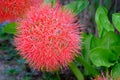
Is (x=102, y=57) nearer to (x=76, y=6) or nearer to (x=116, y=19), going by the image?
(x=116, y=19)

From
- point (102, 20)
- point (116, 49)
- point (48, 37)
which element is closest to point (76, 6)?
point (102, 20)

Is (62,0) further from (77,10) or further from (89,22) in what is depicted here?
(77,10)

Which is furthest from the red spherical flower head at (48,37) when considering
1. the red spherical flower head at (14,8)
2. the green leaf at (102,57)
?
the green leaf at (102,57)

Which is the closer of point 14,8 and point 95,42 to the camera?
point 14,8

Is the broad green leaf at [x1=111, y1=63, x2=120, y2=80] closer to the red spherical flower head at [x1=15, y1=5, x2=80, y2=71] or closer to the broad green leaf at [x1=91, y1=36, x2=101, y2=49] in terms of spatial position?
the broad green leaf at [x1=91, y1=36, x2=101, y2=49]

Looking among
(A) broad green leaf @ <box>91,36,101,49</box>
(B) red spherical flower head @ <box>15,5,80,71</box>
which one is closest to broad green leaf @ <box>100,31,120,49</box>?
A: (A) broad green leaf @ <box>91,36,101,49</box>

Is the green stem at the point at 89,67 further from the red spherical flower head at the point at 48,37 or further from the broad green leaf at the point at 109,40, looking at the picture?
the red spherical flower head at the point at 48,37

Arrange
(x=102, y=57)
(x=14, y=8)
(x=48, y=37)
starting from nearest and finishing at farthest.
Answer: (x=48, y=37) → (x=14, y=8) → (x=102, y=57)
